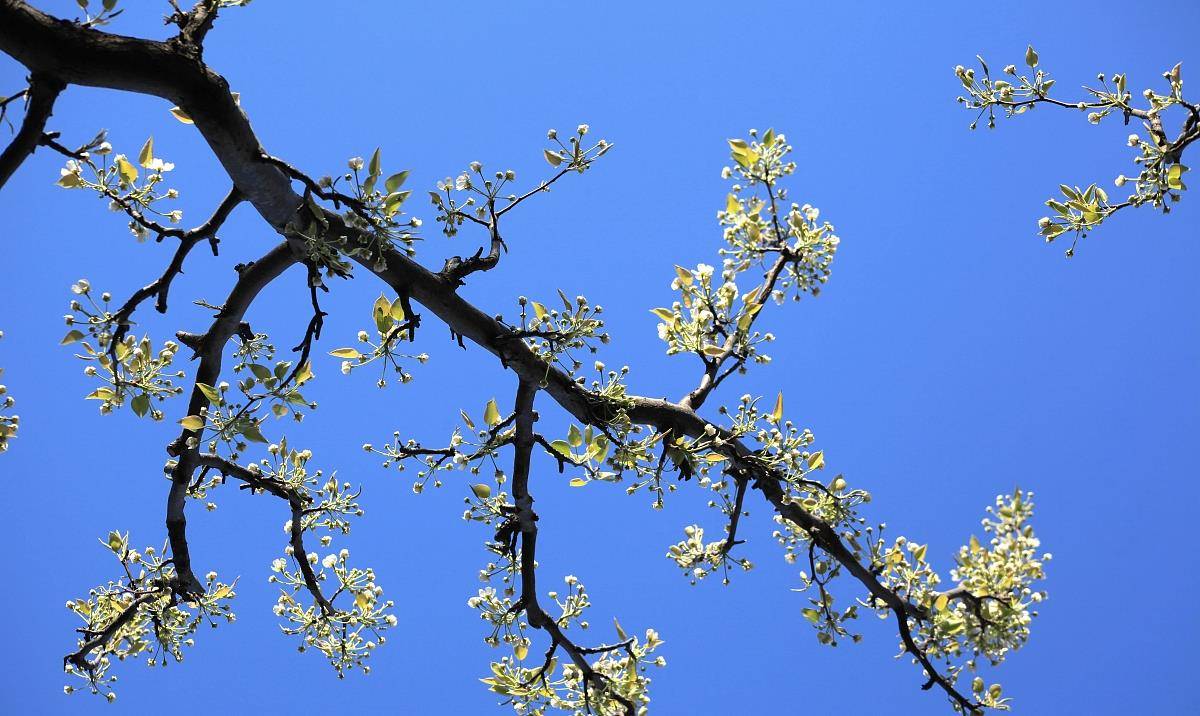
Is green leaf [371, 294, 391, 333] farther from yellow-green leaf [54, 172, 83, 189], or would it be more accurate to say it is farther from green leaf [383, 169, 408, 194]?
yellow-green leaf [54, 172, 83, 189]

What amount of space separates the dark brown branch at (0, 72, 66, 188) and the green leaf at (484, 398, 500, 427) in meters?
1.72

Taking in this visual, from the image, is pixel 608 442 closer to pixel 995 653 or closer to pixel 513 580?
pixel 513 580

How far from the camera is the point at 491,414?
3.48 metres

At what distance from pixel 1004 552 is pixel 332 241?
370 centimetres

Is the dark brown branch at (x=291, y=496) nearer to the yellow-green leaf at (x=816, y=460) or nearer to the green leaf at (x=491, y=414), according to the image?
the green leaf at (x=491, y=414)

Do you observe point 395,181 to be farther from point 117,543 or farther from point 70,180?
point 117,543

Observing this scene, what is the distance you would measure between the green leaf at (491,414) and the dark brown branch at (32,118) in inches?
67.8

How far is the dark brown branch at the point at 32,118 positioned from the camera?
7.82 feet

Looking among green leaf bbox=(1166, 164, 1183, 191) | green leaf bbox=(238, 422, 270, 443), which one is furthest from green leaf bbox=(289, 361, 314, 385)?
green leaf bbox=(1166, 164, 1183, 191)

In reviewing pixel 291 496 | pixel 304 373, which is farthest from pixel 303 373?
pixel 291 496

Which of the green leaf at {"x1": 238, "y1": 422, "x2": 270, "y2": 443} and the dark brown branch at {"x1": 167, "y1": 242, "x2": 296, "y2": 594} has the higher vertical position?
the dark brown branch at {"x1": 167, "y1": 242, "x2": 296, "y2": 594}

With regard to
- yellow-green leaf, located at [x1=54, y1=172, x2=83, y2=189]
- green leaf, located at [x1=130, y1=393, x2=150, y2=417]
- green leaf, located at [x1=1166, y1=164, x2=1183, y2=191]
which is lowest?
green leaf, located at [x1=130, y1=393, x2=150, y2=417]

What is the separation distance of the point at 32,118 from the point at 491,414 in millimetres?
1794

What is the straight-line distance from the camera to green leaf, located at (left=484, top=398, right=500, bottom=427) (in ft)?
11.3
